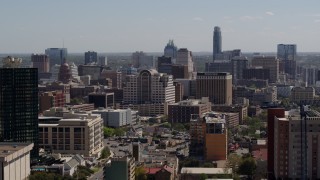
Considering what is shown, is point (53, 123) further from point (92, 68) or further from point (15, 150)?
point (92, 68)

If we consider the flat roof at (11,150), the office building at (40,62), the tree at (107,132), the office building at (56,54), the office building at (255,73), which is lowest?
the tree at (107,132)

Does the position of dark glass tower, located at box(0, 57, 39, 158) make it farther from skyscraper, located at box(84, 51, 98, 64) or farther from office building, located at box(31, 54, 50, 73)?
skyscraper, located at box(84, 51, 98, 64)

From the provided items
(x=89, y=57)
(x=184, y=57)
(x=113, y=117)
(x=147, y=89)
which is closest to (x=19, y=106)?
(x=113, y=117)

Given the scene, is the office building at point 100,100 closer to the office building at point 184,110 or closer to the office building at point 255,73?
the office building at point 184,110

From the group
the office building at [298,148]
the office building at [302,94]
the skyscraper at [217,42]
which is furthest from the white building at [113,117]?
the skyscraper at [217,42]

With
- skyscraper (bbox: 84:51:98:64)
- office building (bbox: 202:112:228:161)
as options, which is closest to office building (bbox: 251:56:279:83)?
skyscraper (bbox: 84:51:98:64)

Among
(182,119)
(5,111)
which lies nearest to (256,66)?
(182,119)
